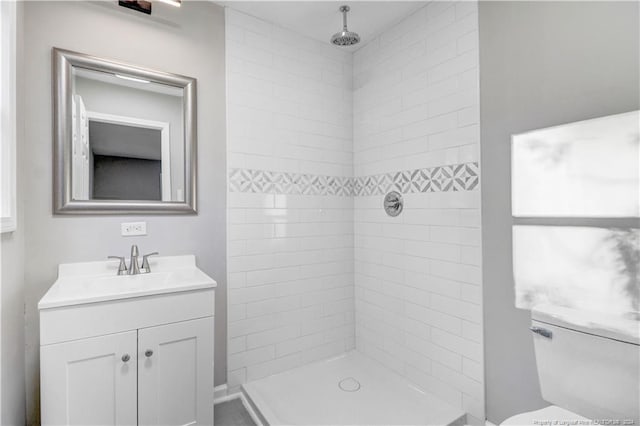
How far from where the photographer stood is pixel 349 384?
2273mm

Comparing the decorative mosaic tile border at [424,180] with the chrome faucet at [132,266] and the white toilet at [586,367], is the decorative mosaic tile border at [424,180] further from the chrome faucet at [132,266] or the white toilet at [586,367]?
the chrome faucet at [132,266]

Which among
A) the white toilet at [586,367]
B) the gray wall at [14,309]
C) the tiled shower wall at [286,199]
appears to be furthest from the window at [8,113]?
the white toilet at [586,367]

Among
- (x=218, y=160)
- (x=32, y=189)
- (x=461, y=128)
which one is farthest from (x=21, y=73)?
(x=461, y=128)

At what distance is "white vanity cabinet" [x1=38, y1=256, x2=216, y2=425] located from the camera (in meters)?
1.38

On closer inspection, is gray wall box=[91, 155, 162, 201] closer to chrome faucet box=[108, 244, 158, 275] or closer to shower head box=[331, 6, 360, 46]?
chrome faucet box=[108, 244, 158, 275]

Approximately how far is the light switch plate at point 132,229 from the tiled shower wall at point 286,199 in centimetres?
51

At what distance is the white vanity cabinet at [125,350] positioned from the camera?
4.51 feet

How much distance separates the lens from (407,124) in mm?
2297

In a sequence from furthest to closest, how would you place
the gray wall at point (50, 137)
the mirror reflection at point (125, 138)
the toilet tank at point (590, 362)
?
the mirror reflection at point (125, 138) → the gray wall at point (50, 137) → the toilet tank at point (590, 362)

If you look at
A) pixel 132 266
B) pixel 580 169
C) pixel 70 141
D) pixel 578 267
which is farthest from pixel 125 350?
pixel 580 169

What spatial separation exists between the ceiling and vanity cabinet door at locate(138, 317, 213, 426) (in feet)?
6.57

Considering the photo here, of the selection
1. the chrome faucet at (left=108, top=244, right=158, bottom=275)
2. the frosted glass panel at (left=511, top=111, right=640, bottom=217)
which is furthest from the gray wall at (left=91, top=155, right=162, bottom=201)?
the frosted glass panel at (left=511, top=111, right=640, bottom=217)

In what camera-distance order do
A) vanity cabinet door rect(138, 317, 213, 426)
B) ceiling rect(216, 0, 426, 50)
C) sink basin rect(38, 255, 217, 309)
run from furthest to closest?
ceiling rect(216, 0, 426, 50), vanity cabinet door rect(138, 317, 213, 426), sink basin rect(38, 255, 217, 309)

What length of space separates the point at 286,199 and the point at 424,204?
975 millimetres
